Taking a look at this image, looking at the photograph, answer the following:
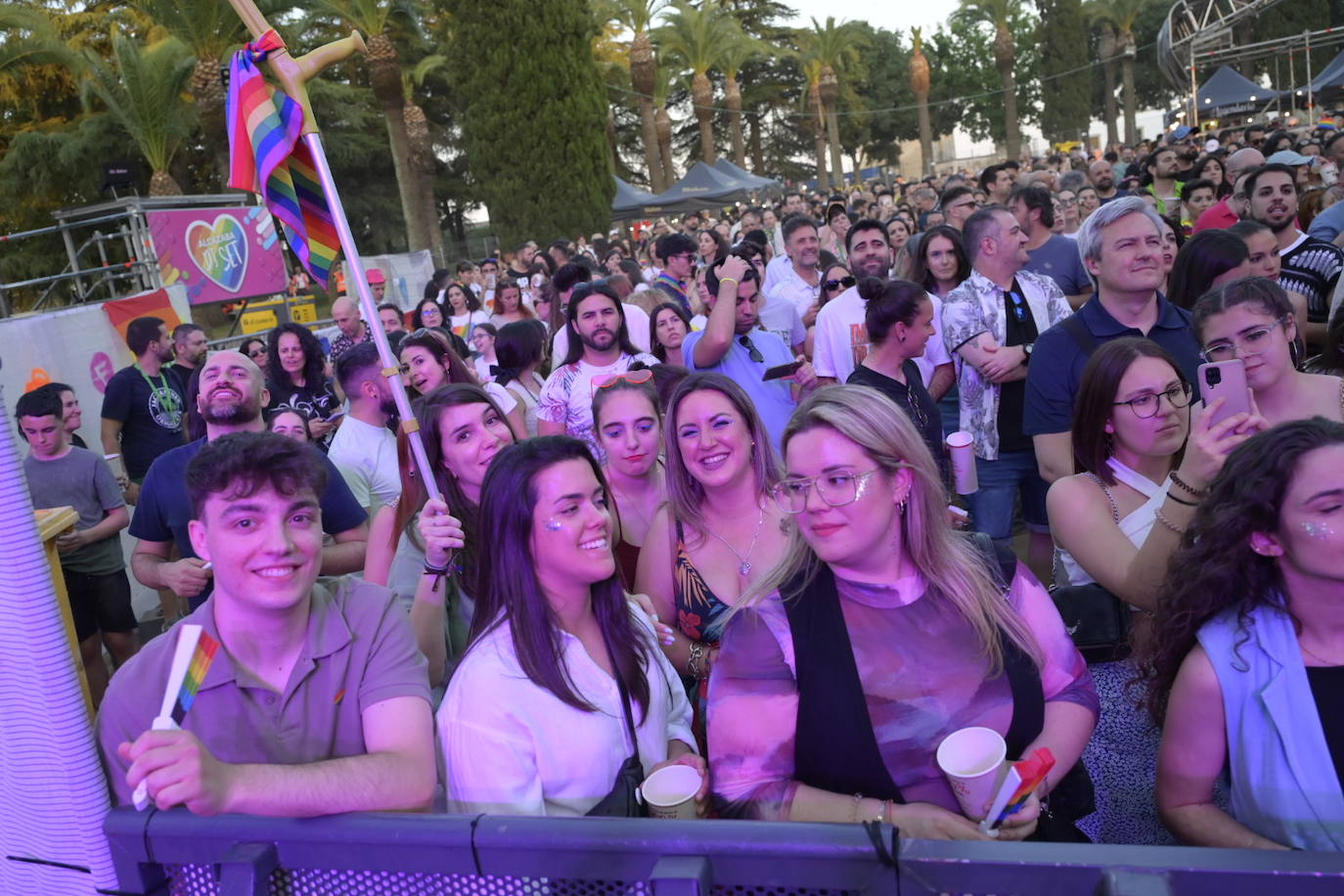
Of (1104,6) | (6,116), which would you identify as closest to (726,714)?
(6,116)

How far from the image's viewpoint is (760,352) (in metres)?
5.73

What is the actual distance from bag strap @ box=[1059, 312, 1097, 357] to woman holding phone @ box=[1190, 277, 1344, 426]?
64cm

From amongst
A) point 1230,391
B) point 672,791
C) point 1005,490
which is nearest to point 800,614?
point 672,791

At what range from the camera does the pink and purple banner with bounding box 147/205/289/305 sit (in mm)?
12877

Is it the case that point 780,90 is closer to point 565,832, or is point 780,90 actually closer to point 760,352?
point 760,352

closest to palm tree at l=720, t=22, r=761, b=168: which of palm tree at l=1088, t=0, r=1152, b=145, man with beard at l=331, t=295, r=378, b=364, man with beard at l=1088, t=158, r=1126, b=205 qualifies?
palm tree at l=1088, t=0, r=1152, b=145

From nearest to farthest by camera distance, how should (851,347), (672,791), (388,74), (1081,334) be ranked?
(672,791)
(1081,334)
(851,347)
(388,74)

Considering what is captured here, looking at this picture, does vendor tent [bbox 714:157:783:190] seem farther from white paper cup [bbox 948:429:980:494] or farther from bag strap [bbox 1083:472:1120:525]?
bag strap [bbox 1083:472:1120:525]

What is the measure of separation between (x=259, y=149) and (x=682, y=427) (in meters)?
1.59

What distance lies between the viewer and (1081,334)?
13.7ft

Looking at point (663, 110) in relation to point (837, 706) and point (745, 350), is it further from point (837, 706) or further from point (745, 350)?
point (837, 706)

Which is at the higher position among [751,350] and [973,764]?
[751,350]

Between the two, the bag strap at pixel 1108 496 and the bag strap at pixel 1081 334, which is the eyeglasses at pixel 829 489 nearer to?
the bag strap at pixel 1108 496

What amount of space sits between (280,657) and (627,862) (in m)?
1.15
